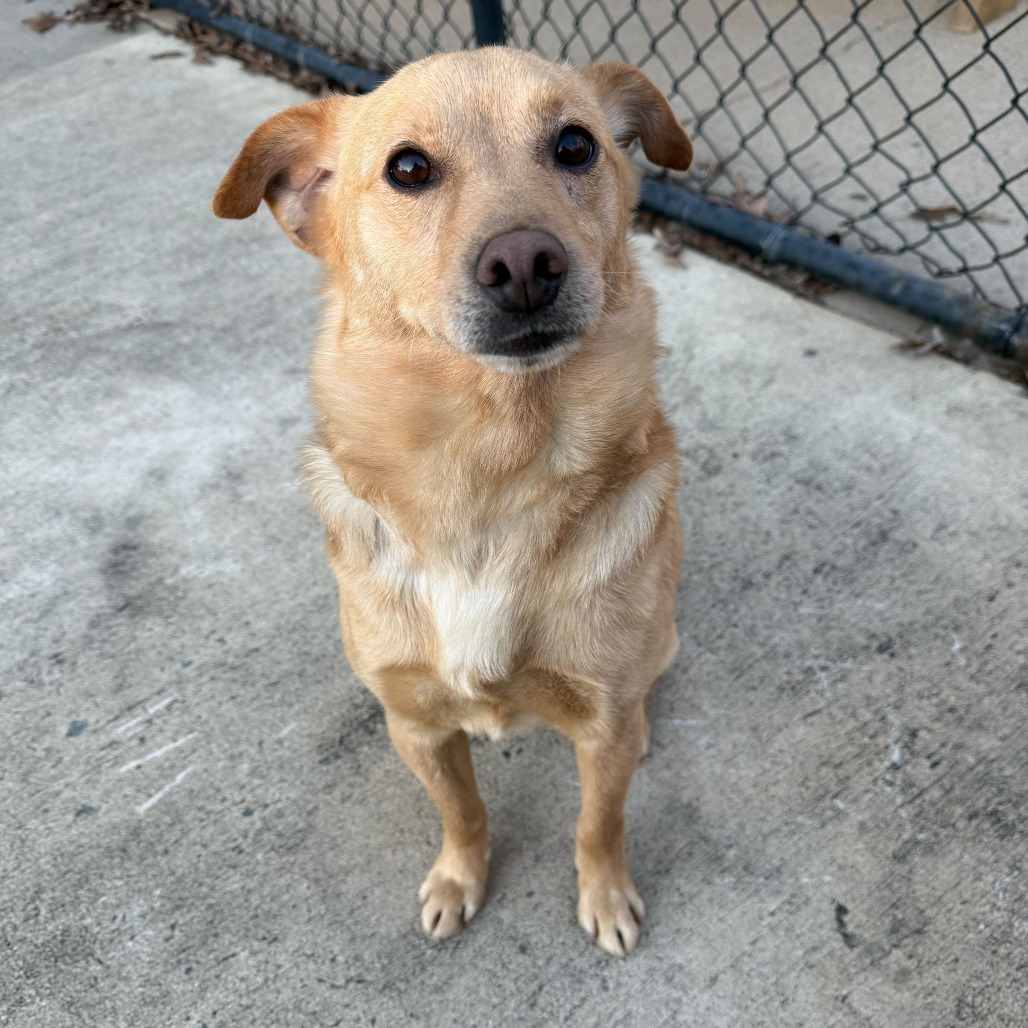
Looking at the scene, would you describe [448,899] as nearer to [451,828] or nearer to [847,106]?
[451,828]

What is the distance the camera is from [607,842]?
1.75 meters

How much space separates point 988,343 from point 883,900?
70.2 inches

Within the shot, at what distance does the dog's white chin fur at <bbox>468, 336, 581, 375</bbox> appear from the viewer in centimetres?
140

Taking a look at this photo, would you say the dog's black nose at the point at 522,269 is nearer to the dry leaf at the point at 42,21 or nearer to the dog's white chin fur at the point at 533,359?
the dog's white chin fur at the point at 533,359

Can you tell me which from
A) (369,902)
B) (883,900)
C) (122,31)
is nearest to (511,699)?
(369,902)

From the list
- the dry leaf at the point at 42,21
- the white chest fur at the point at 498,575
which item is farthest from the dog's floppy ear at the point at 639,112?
the dry leaf at the point at 42,21

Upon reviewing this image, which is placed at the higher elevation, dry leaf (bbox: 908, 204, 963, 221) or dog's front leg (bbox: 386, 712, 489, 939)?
dry leaf (bbox: 908, 204, 963, 221)

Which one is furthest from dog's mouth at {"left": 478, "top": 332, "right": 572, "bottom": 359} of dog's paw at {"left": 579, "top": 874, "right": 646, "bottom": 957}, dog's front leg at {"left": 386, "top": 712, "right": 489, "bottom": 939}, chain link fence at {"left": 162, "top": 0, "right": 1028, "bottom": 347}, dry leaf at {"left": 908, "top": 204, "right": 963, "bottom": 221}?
dry leaf at {"left": 908, "top": 204, "right": 963, "bottom": 221}

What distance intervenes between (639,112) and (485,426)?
84cm

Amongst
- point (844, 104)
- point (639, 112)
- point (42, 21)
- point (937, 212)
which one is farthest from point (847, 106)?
point (42, 21)

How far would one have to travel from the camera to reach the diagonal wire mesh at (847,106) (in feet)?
10.2

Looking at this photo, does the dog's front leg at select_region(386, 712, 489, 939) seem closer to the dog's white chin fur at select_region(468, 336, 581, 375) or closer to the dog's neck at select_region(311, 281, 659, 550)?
the dog's neck at select_region(311, 281, 659, 550)

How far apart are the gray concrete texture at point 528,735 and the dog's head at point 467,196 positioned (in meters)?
1.06

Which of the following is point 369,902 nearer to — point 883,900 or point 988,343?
point 883,900
